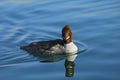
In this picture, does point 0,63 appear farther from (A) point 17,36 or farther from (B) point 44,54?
(A) point 17,36

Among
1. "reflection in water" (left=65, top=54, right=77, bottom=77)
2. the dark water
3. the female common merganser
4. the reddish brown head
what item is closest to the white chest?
the female common merganser

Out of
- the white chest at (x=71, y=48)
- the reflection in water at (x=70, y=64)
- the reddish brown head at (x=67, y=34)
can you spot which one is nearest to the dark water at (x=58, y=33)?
the reflection in water at (x=70, y=64)

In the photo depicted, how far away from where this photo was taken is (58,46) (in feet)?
55.6

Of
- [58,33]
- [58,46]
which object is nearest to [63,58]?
[58,46]

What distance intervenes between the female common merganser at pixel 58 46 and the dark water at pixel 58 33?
1.77ft

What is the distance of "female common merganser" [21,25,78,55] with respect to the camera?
16.7 metres

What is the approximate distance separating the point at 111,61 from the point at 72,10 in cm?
757

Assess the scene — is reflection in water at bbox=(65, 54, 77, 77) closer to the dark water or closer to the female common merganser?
the dark water

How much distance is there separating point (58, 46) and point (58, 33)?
2.01 m

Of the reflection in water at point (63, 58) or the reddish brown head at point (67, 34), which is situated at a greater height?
the reddish brown head at point (67, 34)

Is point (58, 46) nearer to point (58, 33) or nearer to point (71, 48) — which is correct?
point (71, 48)

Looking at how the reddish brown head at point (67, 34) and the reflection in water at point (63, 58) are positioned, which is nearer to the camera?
the reflection in water at point (63, 58)

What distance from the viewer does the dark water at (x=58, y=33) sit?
1438 cm

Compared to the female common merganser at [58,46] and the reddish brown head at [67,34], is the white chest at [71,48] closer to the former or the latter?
the female common merganser at [58,46]
